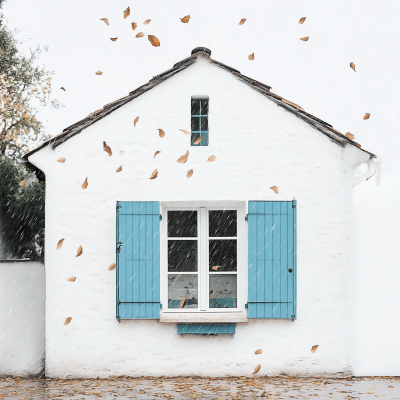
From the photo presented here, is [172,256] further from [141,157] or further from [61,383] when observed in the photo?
[61,383]

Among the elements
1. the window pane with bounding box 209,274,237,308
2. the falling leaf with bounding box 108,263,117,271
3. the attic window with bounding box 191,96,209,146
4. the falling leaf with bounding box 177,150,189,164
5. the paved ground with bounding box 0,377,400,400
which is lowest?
the paved ground with bounding box 0,377,400,400

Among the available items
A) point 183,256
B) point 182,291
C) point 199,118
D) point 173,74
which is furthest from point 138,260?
point 173,74

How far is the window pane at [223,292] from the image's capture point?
6113 mm

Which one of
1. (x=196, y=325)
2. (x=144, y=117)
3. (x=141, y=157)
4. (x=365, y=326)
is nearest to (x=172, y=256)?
(x=196, y=325)

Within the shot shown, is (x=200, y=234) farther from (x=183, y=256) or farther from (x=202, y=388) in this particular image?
(x=202, y=388)

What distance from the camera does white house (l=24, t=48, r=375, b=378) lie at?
5938 mm

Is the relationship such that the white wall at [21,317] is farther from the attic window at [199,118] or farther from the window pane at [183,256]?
the attic window at [199,118]

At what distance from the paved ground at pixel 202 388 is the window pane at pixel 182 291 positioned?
2.83ft

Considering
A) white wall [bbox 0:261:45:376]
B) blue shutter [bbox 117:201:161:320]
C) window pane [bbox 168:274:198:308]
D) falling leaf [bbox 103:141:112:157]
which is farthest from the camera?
white wall [bbox 0:261:45:376]

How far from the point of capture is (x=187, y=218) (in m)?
6.20

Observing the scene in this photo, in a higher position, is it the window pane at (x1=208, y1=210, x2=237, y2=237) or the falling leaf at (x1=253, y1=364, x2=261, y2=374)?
the window pane at (x1=208, y1=210, x2=237, y2=237)

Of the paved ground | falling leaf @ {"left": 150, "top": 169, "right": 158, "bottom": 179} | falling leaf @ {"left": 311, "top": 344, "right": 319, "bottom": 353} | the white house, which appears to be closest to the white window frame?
the white house

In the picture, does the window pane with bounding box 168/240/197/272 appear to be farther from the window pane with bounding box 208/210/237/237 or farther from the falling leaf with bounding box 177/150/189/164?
the falling leaf with bounding box 177/150/189/164

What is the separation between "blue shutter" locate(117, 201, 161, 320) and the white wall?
1184 mm
